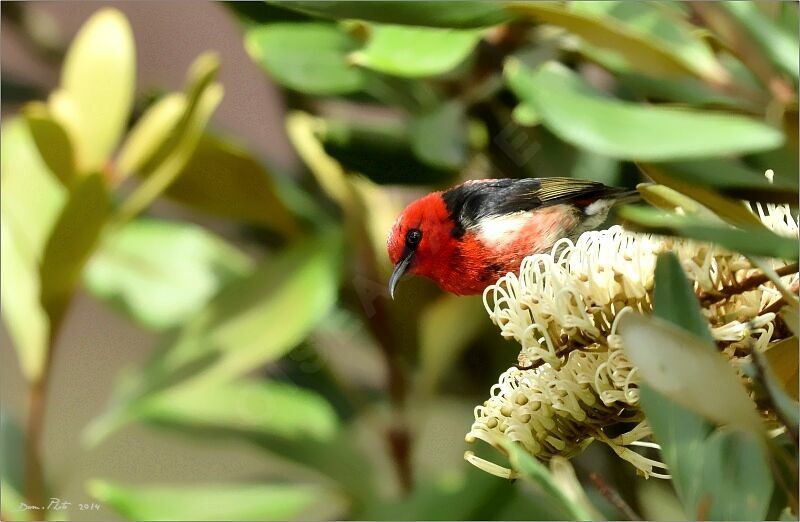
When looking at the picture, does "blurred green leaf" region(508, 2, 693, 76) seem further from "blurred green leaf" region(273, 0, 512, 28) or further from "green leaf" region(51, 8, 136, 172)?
"green leaf" region(51, 8, 136, 172)

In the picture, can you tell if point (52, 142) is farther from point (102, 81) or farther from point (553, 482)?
point (553, 482)

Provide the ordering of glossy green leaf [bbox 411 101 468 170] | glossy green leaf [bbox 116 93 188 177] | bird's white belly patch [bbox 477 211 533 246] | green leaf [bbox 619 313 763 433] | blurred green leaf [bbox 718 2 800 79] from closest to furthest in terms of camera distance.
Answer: green leaf [bbox 619 313 763 433], blurred green leaf [bbox 718 2 800 79], bird's white belly patch [bbox 477 211 533 246], glossy green leaf [bbox 411 101 468 170], glossy green leaf [bbox 116 93 188 177]

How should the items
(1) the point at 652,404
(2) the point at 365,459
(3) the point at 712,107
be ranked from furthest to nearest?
(2) the point at 365,459
(3) the point at 712,107
(1) the point at 652,404

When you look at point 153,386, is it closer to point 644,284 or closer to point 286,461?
point 286,461

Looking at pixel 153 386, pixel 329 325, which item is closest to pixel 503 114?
pixel 329 325

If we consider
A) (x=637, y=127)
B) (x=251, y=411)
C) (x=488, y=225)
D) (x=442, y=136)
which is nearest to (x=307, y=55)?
(x=442, y=136)

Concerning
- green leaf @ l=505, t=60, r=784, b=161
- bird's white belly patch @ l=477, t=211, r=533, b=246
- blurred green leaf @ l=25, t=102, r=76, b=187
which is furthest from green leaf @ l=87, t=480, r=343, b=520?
green leaf @ l=505, t=60, r=784, b=161

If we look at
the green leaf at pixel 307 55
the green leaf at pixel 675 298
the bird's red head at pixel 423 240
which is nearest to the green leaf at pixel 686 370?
the green leaf at pixel 675 298
